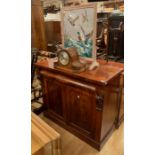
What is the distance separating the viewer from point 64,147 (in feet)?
5.70

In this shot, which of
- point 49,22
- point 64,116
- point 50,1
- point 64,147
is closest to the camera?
point 64,147

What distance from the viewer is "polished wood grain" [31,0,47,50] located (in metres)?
3.35

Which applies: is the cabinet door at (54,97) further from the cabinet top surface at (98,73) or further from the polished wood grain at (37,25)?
the polished wood grain at (37,25)

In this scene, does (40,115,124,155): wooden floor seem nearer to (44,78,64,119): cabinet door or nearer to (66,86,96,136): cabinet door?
(66,86,96,136): cabinet door

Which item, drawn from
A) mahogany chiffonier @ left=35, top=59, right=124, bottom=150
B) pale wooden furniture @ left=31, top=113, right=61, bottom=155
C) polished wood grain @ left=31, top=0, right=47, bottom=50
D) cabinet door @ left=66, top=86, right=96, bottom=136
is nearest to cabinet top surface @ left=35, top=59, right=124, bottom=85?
mahogany chiffonier @ left=35, top=59, right=124, bottom=150

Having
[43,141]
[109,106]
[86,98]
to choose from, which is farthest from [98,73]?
[43,141]

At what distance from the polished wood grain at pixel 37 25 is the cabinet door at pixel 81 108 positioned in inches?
82.4

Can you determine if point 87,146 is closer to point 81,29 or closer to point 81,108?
point 81,108

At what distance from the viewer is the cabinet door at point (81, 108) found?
59.4 inches

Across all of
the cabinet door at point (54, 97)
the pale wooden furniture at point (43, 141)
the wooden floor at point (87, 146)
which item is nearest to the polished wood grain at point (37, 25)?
the cabinet door at point (54, 97)

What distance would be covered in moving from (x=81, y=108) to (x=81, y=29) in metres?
0.80
